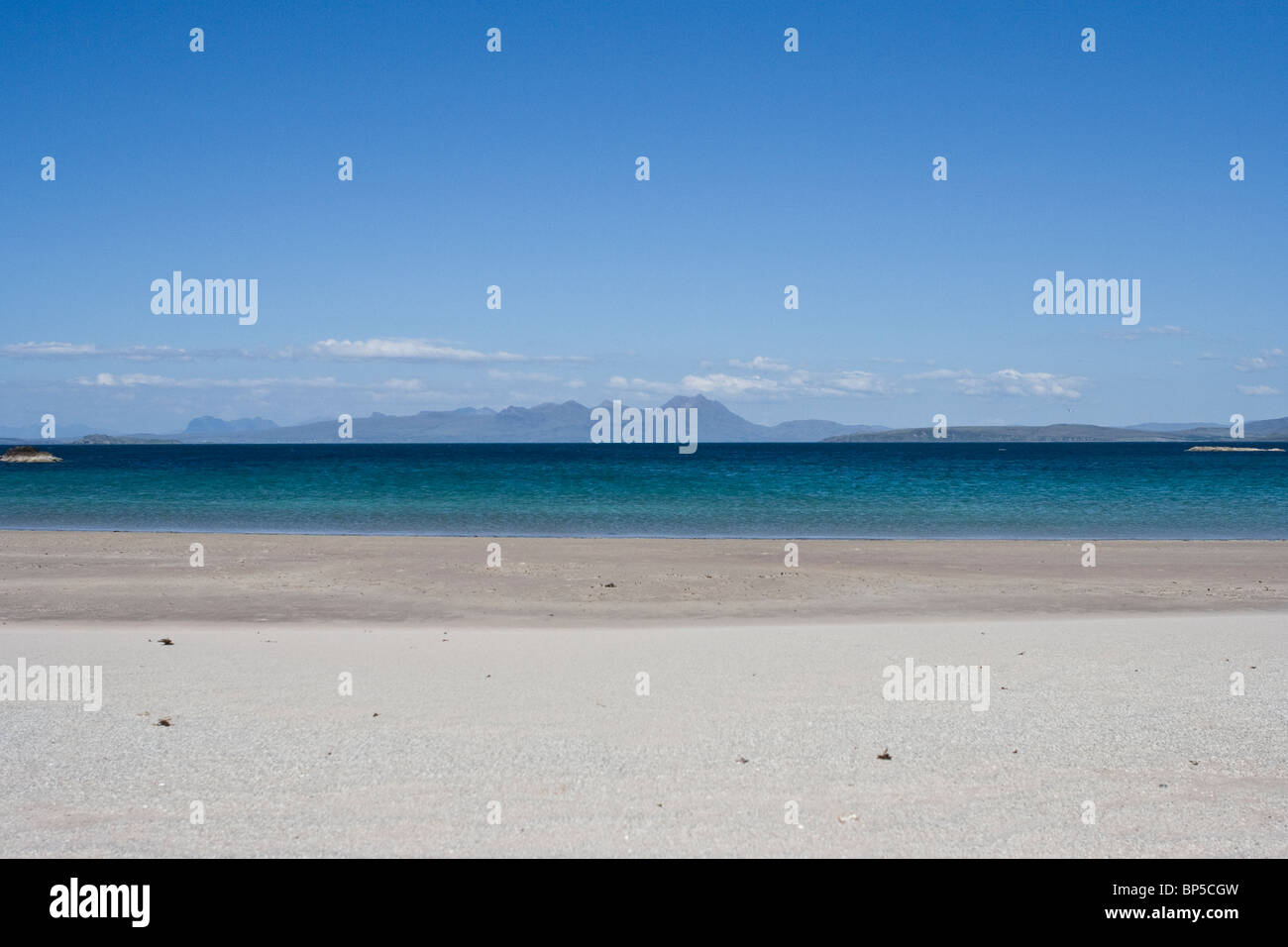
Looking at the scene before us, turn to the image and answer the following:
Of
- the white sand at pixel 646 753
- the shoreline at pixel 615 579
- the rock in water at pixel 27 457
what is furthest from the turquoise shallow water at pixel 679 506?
the rock in water at pixel 27 457

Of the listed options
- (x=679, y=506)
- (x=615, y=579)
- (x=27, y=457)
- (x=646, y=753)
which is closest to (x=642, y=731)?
(x=646, y=753)

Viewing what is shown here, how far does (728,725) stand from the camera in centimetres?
804

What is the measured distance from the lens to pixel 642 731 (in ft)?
25.7

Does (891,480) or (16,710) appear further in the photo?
(891,480)

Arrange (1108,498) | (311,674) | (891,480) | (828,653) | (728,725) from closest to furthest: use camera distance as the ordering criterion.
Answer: (728,725) < (311,674) < (828,653) < (1108,498) < (891,480)

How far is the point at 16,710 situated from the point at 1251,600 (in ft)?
60.4

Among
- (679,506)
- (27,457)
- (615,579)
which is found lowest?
(615,579)

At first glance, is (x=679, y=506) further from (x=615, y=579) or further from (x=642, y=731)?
(x=642, y=731)

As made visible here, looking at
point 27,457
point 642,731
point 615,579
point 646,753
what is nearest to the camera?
point 646,753

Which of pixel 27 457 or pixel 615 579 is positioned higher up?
pixel 27 457

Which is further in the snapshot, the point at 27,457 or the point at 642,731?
the point at 27,457
